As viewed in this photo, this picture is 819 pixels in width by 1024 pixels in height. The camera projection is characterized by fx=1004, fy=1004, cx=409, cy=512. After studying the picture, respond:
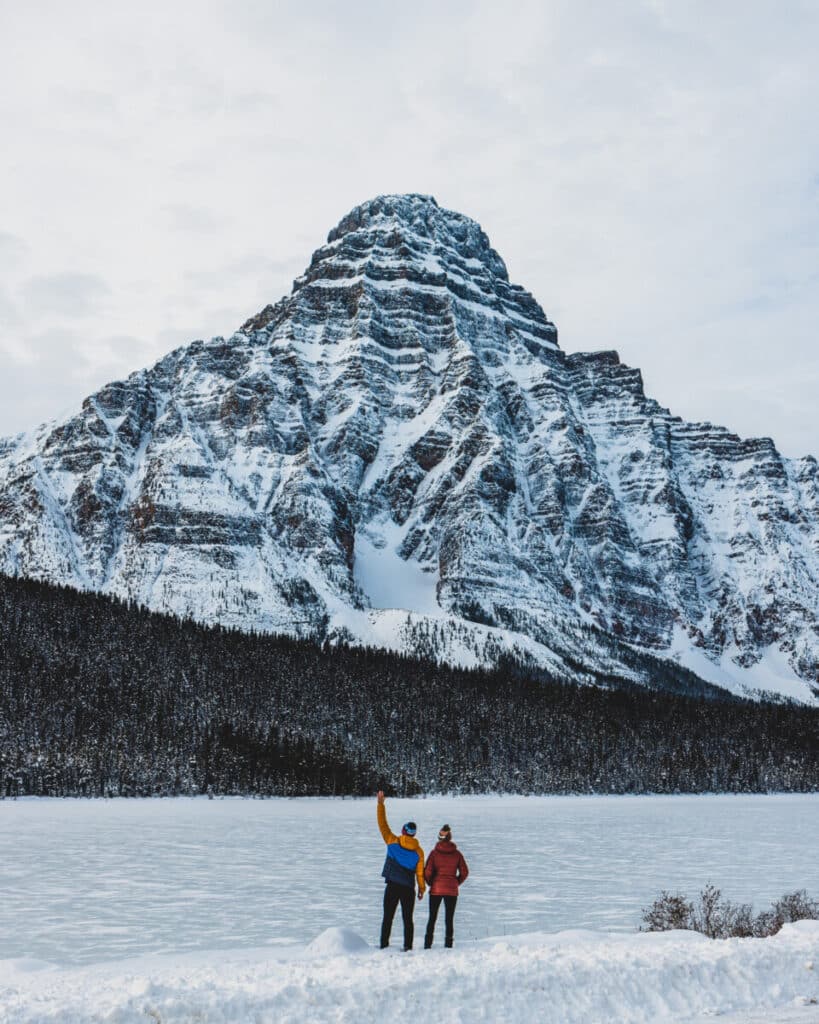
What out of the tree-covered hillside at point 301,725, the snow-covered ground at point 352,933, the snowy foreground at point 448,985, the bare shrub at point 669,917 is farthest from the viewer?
the tree-covered hillside at point 301,725

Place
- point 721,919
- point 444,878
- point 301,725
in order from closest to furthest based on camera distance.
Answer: point 444,878, point 721,919, point 301,725

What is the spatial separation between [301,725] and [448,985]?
138 meters

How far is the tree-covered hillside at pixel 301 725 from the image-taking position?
362 feet

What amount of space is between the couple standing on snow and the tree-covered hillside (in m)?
84.1

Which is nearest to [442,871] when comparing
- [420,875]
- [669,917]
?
[420,875]

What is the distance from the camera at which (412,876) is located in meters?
18.2

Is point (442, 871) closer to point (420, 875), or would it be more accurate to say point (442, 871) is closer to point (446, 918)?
point (420, 875)

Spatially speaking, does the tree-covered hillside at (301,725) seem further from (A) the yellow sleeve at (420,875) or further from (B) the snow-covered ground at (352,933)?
(A) the yellow sleeve at (420,875)

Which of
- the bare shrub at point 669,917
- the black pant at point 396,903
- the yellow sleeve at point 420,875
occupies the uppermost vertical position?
the yellow sleeve at point 420,875

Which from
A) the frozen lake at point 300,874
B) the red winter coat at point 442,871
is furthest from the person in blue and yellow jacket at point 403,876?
the frozen lake at point 300,874

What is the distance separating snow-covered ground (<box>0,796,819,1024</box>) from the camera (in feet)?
44.5

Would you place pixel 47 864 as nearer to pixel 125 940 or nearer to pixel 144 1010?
pixel 125 940

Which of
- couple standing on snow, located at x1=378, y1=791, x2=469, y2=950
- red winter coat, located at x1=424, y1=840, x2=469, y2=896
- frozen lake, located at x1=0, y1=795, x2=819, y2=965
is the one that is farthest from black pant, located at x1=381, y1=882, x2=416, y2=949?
frozen lake, located at x1=0, y1=795, x2=819, y2=965

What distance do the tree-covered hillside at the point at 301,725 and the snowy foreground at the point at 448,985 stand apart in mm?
86034
